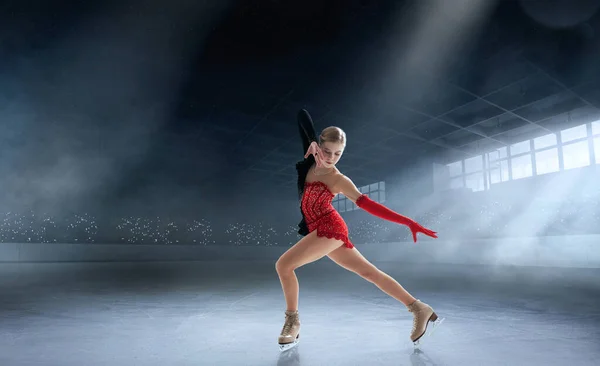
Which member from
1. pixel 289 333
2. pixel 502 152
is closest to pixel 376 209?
pixel 289 333

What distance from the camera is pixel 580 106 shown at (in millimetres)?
10266

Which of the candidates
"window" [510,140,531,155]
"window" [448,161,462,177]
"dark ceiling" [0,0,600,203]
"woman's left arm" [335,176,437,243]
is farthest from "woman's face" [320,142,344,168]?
"window" [448,161,462,177]

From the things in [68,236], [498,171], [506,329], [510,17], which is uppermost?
[510,17]

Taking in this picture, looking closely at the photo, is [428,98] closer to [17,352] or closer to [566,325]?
[566,325]

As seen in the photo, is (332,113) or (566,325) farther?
(332,113)

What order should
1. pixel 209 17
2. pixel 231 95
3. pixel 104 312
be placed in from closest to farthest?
pixel 104 312 < pixel 209 17 < pixel 231 95

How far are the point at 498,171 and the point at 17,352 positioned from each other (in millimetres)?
14683

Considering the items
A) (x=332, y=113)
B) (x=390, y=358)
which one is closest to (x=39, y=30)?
(x=332, y=113)

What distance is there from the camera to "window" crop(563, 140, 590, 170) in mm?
11262

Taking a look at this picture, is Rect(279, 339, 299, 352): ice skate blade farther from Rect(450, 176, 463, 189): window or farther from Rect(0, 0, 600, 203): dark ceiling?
Rect(450, 176, 463, 189): window

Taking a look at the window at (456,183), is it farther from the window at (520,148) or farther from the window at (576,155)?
the window at (576,155)

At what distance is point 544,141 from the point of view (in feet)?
41.6

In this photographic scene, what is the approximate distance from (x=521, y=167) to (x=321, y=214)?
13160 mm

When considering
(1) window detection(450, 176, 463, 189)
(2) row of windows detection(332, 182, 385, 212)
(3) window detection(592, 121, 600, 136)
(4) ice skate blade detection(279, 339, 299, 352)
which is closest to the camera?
(4) ice skate blade detection(279, 339, 299, 352)
